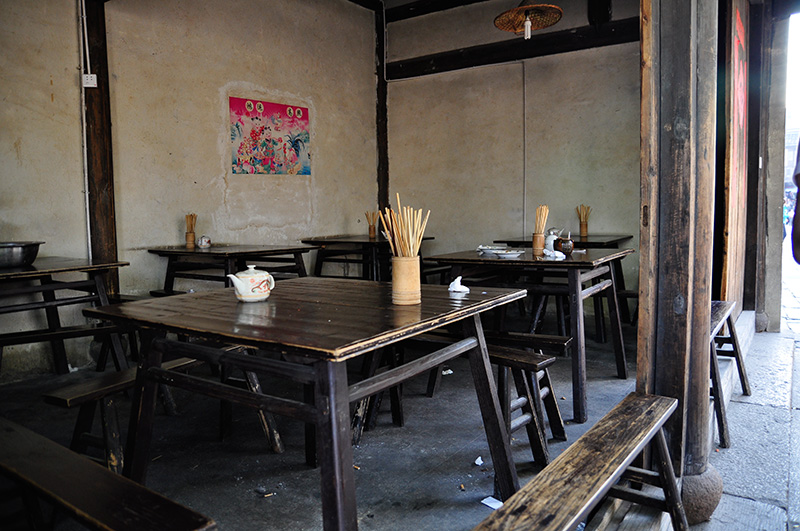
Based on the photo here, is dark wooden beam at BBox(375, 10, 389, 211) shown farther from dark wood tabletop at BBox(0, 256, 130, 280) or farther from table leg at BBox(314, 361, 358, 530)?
table leg at BBox(314, 361, 358, 530)

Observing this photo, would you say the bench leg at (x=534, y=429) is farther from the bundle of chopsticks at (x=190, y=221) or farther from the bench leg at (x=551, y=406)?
the bundle of chopsticks at (x=190, y=221)

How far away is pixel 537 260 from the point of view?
3121 millimetres

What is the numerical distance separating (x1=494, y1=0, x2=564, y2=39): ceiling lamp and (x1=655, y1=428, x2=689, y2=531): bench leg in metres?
3.19

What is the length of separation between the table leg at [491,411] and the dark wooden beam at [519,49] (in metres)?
4.65

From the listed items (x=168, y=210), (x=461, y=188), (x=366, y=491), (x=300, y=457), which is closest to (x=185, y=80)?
(x=168, y=210)

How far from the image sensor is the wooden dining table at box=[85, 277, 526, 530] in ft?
4.58

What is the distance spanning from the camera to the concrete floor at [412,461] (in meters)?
2.02

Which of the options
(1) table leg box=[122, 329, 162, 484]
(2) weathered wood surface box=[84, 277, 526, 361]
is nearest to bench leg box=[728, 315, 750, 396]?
(2) weathered wood surface box=[84, 277, 526, 361]

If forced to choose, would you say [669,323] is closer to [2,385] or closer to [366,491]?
[366,491]

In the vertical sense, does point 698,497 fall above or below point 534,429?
below

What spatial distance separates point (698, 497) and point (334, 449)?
4.53 ft

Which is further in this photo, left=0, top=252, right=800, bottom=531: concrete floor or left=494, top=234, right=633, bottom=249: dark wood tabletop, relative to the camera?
left=494, top=234, right=633, bottom=249: dark wood tabletop

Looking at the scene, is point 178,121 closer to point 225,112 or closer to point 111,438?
point 225,112

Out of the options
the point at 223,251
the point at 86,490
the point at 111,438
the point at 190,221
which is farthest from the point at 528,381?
the point at 190,221
